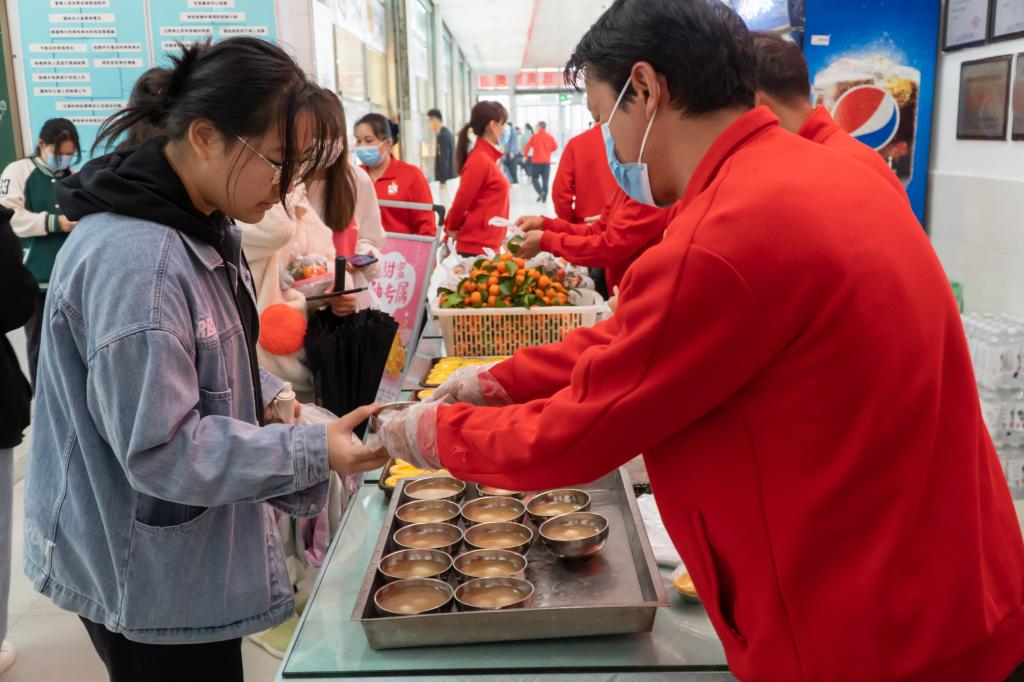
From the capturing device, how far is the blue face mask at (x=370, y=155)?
5520 mm

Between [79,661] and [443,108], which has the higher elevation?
[443,108]

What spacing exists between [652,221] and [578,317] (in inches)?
25.6

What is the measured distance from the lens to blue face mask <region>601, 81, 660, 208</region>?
4.26ft

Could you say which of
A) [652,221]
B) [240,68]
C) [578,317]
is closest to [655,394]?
[240,68]

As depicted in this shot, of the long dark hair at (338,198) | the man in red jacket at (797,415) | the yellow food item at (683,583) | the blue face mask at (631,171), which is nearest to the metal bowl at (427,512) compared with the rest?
the yellow food item at (683,583)

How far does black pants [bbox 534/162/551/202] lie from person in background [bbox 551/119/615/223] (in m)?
15.3

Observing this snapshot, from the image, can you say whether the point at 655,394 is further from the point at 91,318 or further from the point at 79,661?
the point at 79,661

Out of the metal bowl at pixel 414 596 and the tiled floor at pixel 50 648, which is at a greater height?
the metal bowl at pixel 414 596

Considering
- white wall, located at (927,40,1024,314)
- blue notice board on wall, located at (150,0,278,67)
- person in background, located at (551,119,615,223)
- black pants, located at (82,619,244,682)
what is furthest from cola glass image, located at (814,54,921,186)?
black pants, located at (82,619,244,682)

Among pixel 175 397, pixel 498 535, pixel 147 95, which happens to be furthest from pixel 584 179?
pixel 175 397

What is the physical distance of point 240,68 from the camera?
4.36 ft

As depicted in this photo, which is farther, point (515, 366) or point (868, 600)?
point (515, 366)

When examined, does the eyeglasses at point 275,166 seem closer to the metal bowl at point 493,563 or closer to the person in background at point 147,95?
the person in background at point 147,95

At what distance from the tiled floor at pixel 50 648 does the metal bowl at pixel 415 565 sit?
1.56m
